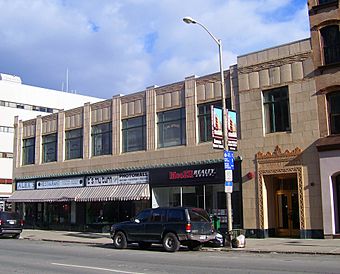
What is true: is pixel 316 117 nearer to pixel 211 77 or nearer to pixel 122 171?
pixel 211 77

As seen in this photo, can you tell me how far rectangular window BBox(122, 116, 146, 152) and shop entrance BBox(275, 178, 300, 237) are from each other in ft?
31.6

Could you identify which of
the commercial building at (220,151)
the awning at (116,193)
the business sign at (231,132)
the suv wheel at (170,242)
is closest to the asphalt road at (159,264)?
the suv wheel at (170,242)

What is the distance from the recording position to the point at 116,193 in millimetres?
31266

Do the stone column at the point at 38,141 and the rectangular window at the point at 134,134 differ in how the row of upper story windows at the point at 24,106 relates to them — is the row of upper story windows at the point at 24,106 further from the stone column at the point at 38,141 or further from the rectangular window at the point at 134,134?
the rectangular window at the point at 134,134

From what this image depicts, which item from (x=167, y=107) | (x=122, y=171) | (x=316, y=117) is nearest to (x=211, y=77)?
(x=167, y=107)

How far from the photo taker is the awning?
29.8m

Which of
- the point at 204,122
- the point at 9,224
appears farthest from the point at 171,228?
the point at 9,224

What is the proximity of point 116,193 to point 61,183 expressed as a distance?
7.32 meters

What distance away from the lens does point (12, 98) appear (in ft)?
206

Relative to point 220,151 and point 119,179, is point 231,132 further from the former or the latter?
point 119,179

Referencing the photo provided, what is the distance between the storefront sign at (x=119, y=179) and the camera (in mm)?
30688

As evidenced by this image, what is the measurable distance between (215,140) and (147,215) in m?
4.39

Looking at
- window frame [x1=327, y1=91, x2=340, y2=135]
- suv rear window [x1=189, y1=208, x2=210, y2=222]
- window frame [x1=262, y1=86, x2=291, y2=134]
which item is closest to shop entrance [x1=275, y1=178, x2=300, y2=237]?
window frame [x1=262, y1=86, x2=291, y2=134]

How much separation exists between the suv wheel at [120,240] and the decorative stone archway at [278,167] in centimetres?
717
